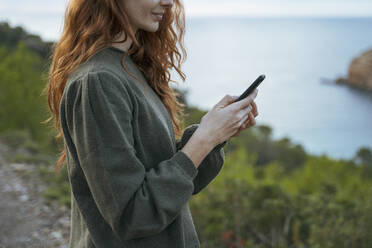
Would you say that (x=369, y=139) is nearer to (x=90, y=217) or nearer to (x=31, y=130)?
(x=31, y=130)

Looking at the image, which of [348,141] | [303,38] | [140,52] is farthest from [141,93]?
[303,38]

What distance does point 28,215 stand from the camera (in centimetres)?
319

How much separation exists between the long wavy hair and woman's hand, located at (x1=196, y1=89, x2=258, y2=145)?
0.25 meters

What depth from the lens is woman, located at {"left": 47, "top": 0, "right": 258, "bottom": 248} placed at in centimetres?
81

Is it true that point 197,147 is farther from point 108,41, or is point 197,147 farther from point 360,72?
point 360,72

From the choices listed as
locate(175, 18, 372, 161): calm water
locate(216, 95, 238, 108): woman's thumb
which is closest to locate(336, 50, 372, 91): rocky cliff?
locate(175, 18, 372, 161): calm water

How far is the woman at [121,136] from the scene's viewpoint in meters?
0.81

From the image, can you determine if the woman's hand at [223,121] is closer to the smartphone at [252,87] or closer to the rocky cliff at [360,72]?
the smartphone at [252,87]

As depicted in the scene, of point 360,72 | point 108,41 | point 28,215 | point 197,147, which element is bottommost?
point 360,72

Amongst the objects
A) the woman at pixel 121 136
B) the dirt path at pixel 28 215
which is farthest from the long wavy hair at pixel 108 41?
the dirt path at pixel 28 215

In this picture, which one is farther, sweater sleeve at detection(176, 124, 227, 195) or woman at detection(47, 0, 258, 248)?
sweater sleeve at detection(176, 124, 227, 195)

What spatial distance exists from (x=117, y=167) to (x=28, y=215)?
2.73m

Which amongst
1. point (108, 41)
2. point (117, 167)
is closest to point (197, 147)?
point (117, 167)

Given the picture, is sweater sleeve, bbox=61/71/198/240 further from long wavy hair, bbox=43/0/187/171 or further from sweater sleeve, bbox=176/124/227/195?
sweater sleeve, bbox=176/124/227/195
